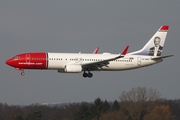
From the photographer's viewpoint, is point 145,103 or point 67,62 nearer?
point 67,62

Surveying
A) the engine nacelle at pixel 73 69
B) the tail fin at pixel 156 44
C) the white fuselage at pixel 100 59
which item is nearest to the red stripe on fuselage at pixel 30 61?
the white fuselage at pixel 100 59

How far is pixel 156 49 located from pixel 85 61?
41.0ft

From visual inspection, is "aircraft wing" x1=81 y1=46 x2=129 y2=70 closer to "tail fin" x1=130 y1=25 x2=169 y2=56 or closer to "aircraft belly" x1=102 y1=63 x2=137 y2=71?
"aircraft belly" x1=102 y1=63 x2=137 y2=71

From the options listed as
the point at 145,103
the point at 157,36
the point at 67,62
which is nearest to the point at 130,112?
the point at 145,103

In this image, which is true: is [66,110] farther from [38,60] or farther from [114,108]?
[38,60]

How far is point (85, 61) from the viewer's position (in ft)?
231

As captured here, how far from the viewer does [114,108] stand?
129 m

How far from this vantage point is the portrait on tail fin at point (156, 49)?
251ft

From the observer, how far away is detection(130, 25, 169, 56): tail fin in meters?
75.9

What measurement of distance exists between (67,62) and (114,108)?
200 feet

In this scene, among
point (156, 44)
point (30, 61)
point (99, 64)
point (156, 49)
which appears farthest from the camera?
point (156, 44)

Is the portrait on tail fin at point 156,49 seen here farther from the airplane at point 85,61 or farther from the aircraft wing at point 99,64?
the aircraft wing at point 99,64

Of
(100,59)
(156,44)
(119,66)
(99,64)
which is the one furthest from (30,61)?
(156,44)

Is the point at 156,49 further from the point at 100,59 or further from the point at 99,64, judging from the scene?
the point at 99,64
